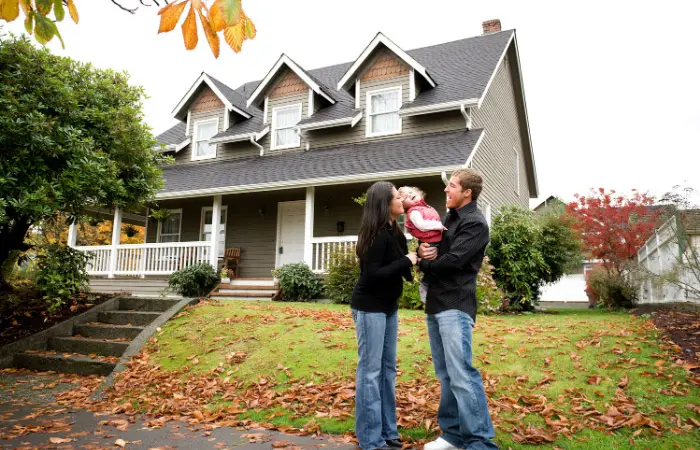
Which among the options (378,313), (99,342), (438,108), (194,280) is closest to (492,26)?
(438,108)

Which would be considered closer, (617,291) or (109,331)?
(109,331)

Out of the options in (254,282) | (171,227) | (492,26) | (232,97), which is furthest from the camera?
(492,26)

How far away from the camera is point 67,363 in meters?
7.27

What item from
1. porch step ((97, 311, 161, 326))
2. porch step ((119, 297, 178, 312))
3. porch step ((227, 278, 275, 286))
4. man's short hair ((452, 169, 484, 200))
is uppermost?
man's short hair ((452, 169, 484, 200))

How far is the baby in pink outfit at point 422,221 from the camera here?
143 inches

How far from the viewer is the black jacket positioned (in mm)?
3635

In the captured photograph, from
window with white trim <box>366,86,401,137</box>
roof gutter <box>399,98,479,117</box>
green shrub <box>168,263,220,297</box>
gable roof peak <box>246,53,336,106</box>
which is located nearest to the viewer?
roof gutter <box>399,98,479,117</box>

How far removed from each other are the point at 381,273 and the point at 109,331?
20.9 ft

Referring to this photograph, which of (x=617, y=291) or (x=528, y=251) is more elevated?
(x=528, y=251)

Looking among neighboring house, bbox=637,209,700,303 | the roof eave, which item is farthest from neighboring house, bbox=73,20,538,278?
neighboring house, bbox=637,209,700,303

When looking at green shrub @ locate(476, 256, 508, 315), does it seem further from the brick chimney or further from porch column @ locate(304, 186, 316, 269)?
the brick chimney

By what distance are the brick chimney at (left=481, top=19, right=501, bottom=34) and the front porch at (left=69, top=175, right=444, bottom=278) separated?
931 cm

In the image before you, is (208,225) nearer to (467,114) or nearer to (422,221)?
(467,114)

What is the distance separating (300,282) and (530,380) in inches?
312
